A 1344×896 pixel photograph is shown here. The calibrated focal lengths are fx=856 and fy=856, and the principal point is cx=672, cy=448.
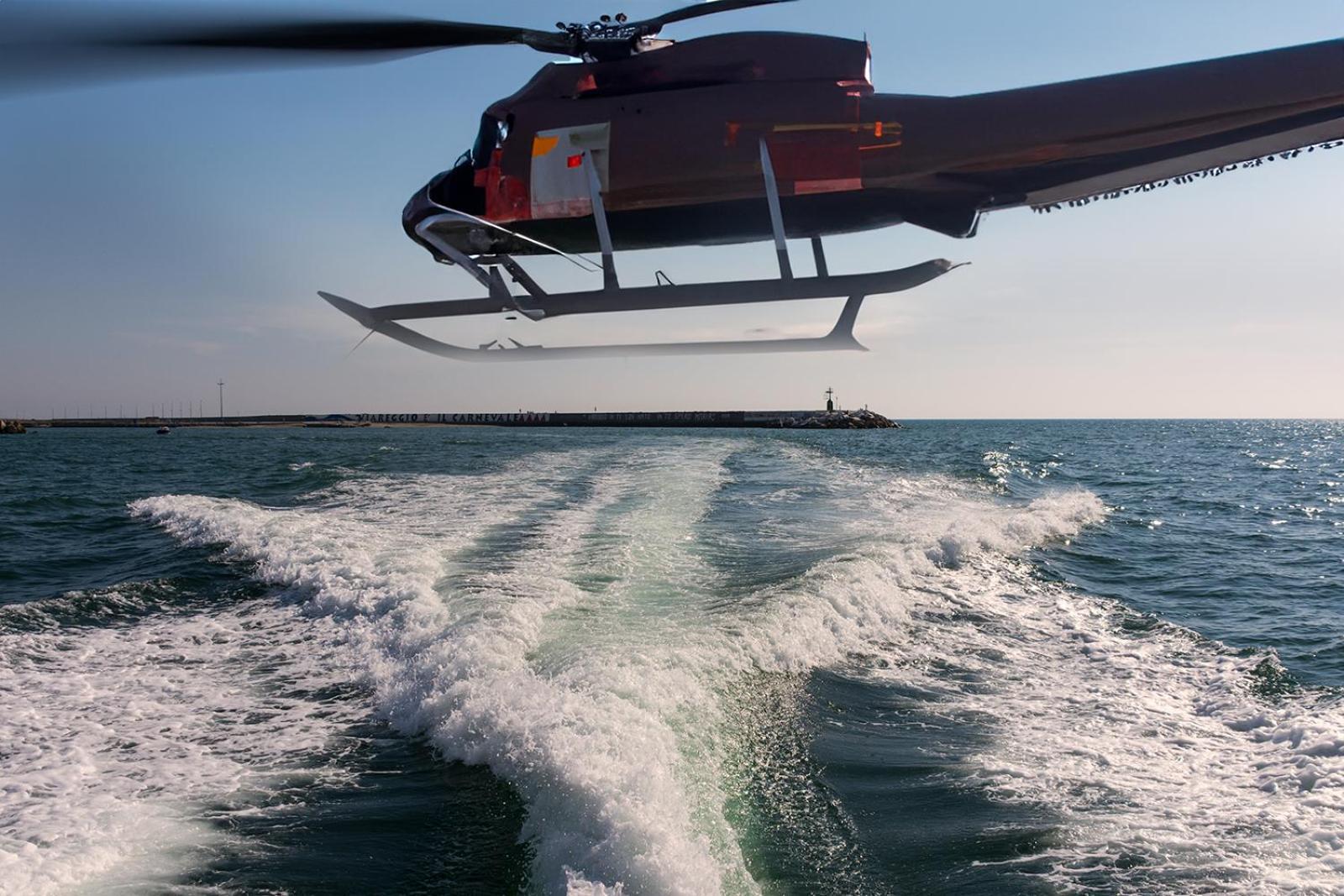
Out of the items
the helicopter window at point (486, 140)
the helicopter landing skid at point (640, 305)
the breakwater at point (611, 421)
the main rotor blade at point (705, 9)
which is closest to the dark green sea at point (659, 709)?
the helicopter landing skid at point (640, 305)

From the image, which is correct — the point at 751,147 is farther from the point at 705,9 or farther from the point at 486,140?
the point at 486,140

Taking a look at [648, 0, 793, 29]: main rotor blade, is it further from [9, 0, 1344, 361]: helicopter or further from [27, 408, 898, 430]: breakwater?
[27, 408, 898, 430]: breakwater

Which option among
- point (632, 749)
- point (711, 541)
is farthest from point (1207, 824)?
point (711, 541)

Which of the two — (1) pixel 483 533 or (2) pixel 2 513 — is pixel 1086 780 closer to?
(1) pixel 483 533

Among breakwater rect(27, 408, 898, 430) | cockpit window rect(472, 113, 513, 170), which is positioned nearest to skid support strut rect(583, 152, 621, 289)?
cockpit window rect(472, 113, 513, 170)

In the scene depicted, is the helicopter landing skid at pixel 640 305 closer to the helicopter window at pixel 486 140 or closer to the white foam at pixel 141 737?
the helicopter window at pixel 486 140
